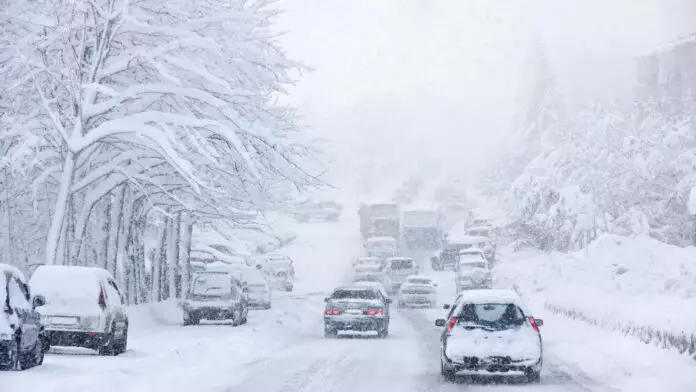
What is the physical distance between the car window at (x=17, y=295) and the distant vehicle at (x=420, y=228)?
64.0 m

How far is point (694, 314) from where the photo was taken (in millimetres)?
22062

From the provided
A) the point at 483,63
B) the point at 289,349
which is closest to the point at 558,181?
the point at 289,349

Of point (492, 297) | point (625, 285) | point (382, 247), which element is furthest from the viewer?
point (382, 247)

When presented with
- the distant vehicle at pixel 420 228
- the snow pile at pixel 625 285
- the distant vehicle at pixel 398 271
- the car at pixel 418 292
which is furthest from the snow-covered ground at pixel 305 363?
the distant vehicle at pixel 420 228

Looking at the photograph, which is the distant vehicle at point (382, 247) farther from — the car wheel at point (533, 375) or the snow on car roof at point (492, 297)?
the car wheel at point (533, 375)

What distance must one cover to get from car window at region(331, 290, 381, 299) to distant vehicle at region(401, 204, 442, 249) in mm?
48662

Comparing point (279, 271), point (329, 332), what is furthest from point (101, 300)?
point (279, 271)

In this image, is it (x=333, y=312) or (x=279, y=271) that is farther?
(x=279, y=271)

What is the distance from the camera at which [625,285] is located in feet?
133

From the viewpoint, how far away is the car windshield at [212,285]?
36656mm

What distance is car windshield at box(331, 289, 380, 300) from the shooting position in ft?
109

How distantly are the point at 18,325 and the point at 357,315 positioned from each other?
15.8 metres

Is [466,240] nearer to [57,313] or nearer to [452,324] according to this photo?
[57,313]

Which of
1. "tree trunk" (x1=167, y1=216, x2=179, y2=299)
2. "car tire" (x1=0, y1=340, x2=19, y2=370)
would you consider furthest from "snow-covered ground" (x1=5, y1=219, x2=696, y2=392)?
"tree trunk" (x1=167, y1=216, x2=179, y2=299)
